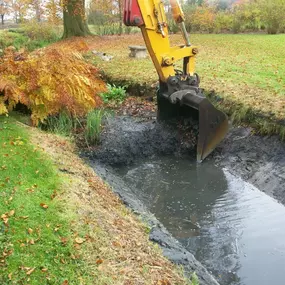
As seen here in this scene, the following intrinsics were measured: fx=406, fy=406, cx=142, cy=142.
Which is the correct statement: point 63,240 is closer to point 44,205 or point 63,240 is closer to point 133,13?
point 44,205

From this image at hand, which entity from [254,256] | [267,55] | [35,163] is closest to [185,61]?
[35,163]

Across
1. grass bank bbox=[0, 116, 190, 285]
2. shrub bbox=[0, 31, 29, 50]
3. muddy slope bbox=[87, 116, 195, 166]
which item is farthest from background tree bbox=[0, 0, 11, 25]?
grass bank bbox=[0, 116, 190, 285]

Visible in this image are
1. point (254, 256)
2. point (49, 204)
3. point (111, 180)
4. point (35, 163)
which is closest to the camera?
point (49, 204)

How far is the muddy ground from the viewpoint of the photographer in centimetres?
631

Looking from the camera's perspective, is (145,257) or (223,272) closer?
(145,257)

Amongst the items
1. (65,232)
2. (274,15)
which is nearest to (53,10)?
(274,15)

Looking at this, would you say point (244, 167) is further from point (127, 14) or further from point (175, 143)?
point (127, 14)

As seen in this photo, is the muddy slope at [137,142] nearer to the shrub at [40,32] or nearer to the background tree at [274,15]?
the shrub at [40,32]

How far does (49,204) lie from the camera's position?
174 inches

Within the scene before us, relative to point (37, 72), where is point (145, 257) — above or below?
below

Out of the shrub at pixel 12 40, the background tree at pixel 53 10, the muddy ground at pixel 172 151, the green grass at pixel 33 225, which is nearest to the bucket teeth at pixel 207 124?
the muddy ground at pixel 172 151

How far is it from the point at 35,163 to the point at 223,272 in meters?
2.73

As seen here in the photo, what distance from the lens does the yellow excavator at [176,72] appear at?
282 inches

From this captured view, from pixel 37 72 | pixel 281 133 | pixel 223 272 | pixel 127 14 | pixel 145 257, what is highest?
pixel 127 14
